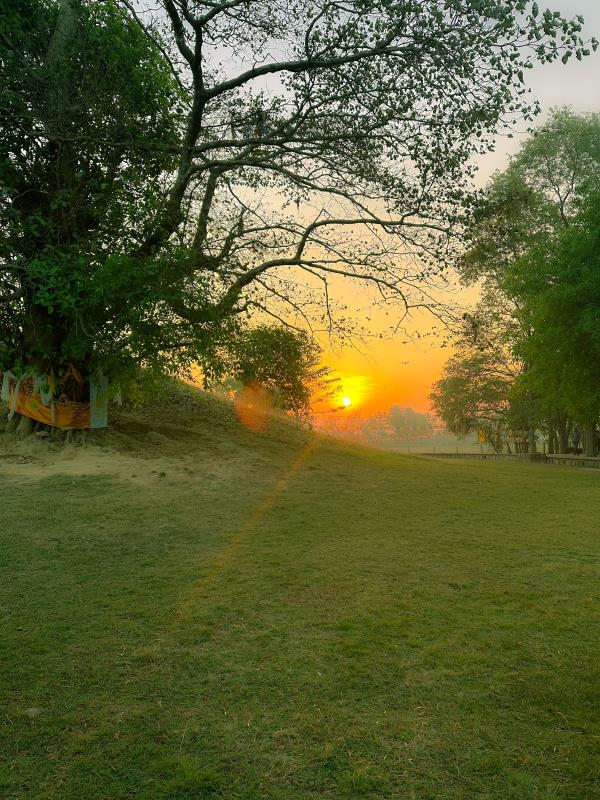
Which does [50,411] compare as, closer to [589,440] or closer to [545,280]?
[545,280]

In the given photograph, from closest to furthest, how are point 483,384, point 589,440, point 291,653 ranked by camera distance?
point 291,653
point 589,440
point 483,384

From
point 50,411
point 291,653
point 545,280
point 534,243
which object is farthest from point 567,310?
point 291,653

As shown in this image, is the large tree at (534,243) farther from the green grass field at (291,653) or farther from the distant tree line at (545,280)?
the green grass field at (291,653)

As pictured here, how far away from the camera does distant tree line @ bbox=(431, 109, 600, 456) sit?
1523 centimetres

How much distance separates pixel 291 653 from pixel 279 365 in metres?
15.3

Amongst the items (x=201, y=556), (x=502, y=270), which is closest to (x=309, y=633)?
(x=201, y=556)

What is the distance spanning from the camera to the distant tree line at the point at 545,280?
15.2 m

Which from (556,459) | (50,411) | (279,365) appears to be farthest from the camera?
(556,459)

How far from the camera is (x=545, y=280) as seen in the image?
Answer: 70.6ft

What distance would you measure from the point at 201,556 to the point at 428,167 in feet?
31.3

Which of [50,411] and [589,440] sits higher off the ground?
[50,411]

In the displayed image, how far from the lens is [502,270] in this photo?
28688 millimetres

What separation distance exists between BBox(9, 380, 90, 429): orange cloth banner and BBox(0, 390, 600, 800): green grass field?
14.2 feet

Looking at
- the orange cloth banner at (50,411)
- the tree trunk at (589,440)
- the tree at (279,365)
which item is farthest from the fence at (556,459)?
the orange cloth banner at (50,411)
